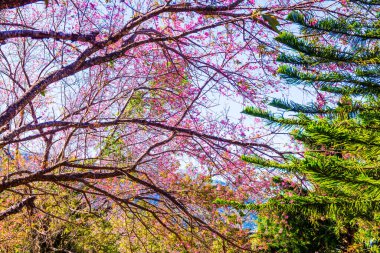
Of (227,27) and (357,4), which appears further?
(227,27)

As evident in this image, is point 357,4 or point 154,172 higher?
point 357,4

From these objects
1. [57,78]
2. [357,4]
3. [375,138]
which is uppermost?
[357,4]

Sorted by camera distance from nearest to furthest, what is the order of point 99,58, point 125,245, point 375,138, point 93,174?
point 375,138, point 99,58, point 93,174, point 125,245

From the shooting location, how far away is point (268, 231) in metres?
8.05

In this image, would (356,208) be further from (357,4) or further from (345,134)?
(357,4)

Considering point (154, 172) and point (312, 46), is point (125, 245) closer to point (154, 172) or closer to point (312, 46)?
point (154, 172)

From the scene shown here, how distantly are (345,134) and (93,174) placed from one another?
2699 millimetres

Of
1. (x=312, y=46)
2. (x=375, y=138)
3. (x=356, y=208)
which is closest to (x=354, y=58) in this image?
(x=312, y=46)

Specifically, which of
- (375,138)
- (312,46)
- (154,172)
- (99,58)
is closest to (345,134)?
(375,138)

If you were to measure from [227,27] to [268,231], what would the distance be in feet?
18.2

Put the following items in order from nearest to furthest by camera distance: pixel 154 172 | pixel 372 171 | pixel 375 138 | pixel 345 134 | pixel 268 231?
pixel 345 134, pixel 375 138, pixel 372 171, pixel 154 172, pixel 268 231

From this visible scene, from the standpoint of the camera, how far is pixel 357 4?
361 centimetres

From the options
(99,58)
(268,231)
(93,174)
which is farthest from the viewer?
(268,231)

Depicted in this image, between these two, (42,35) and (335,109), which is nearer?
(42,35)
